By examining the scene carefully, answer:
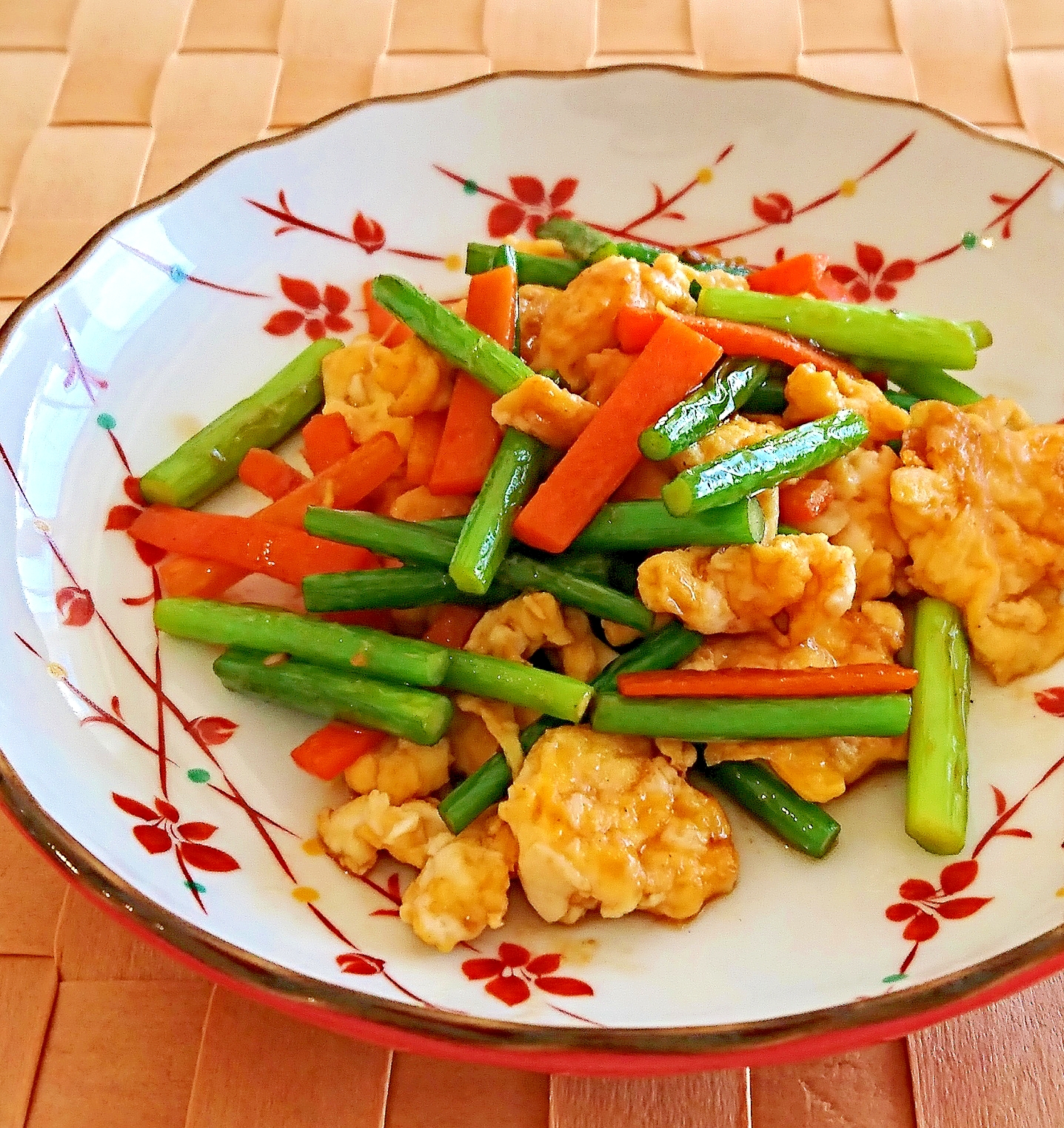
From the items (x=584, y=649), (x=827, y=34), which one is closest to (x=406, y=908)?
(x=584, y=649)

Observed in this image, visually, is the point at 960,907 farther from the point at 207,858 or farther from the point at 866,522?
the point at 207,858

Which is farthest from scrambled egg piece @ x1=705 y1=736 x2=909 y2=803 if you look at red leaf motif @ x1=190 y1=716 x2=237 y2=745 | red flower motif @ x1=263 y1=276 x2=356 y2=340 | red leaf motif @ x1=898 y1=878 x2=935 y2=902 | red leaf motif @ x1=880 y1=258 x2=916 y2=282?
red flower motif @ x1=263 y1=276 x2=356 y2=340

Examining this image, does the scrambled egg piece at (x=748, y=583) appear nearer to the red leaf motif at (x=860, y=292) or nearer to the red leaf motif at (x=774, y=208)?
the red leaf motif at (x=860, y=292)

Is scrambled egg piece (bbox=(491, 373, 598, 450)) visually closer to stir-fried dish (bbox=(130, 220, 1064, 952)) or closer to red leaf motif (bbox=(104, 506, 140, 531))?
stir-fried dish (bbox=(130, 220, 1064, 952))

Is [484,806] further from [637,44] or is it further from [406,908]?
[637,44]

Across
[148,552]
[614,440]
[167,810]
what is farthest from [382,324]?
[167,810]

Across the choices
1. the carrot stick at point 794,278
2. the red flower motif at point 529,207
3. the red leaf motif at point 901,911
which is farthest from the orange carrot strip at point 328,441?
the red leaf motif at point 901,911
